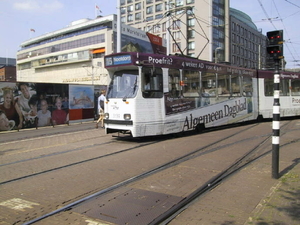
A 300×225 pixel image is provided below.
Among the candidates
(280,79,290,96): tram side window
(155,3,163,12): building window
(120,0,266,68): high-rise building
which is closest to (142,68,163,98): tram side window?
(280,79,290,96): tram side window

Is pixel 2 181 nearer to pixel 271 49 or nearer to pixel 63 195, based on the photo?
pixel 63 195

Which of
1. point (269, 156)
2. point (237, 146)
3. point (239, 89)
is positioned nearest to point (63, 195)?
point (269, 156)

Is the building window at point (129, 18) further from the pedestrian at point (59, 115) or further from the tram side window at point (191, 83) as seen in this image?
the tram side window at point (191, 83)

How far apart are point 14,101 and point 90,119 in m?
5.51

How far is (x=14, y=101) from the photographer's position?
13.9m

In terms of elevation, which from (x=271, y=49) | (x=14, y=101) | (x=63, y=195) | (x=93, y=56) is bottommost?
(x=63, y=195)

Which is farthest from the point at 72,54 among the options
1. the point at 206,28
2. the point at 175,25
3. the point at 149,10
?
the point at 206,28

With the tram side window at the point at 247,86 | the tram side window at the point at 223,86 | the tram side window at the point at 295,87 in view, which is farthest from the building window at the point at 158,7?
the tram side window at the point at 223,86

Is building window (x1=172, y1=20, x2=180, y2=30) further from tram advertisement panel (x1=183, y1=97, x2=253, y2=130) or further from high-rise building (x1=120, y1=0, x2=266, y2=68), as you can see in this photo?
tram advertisement panel (x1=183, y1=97, x2=253, y2=130)

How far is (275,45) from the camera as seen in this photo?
242 inches

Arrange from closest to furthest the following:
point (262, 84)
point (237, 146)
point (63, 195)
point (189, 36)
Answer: point (63, 195) → point (237, 146) → point (262, 84) → point (189, 36)

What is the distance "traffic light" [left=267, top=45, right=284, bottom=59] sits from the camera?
6105 millimetres

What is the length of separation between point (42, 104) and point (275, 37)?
41.7ft

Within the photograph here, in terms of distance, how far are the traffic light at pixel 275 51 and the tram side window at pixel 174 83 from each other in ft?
15.8
